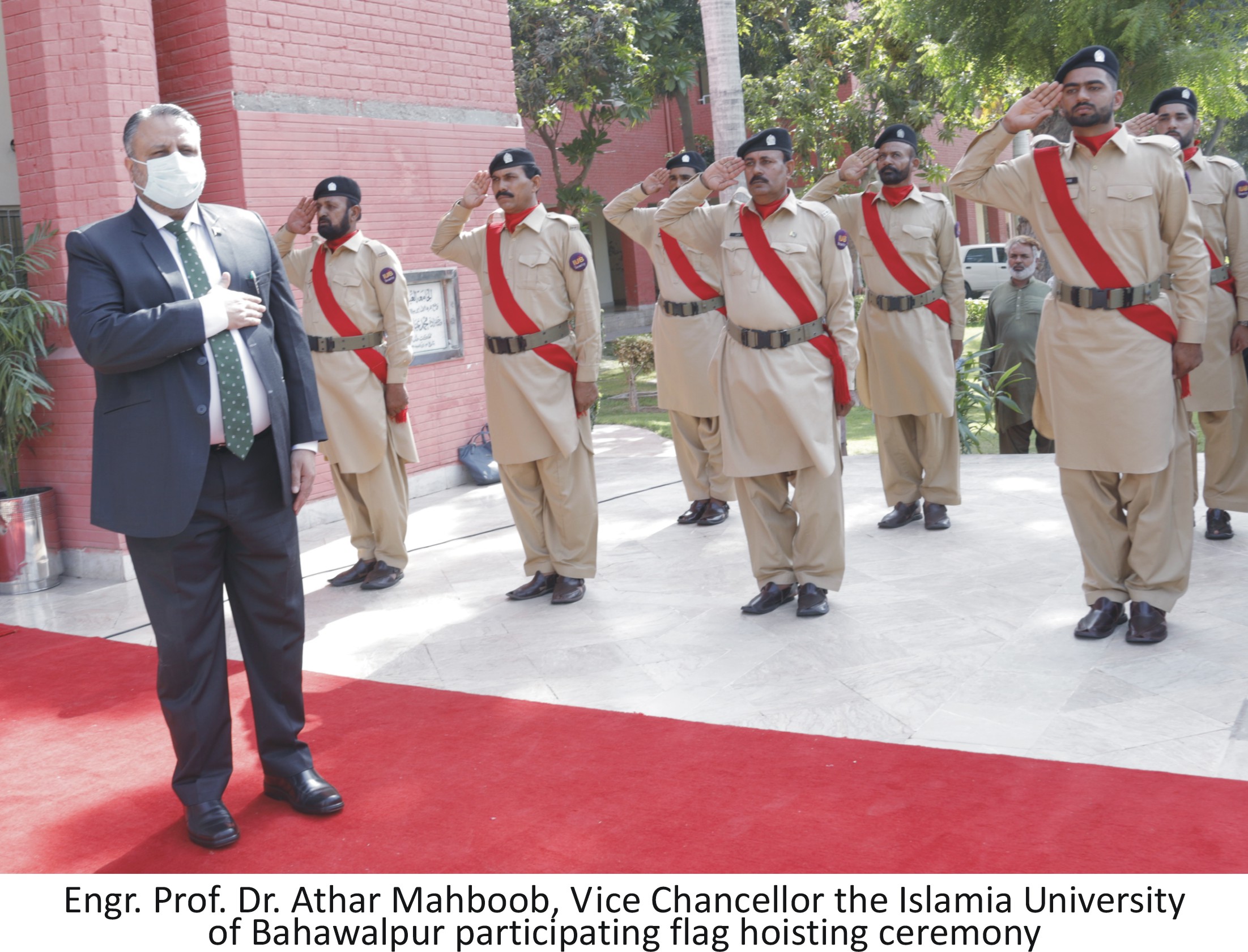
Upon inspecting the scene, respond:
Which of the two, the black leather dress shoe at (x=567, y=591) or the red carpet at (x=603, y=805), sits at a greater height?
the black leather dress shoe at (x=567, y=591)

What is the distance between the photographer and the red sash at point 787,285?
521 centimetres

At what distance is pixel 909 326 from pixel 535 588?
2.53 meters

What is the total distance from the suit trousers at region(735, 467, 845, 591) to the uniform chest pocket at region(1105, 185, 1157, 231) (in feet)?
4.98

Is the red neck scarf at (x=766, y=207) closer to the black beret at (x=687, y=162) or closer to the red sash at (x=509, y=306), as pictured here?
the red sash at (x=509, y=306)

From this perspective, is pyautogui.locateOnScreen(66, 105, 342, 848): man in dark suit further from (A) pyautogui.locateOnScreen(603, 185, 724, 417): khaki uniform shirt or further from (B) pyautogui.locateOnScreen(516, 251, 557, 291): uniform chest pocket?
(A) pyautogui.locateOnScreen(603, 185, 724, 417): khaki uniform shirt

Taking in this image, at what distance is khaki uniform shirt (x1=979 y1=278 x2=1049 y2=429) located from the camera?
350 inches

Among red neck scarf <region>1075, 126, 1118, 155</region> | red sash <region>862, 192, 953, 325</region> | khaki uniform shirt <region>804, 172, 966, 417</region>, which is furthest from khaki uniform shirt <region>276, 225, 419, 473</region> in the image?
red neck scarf <region>1075, 126, 1118, 155</region>

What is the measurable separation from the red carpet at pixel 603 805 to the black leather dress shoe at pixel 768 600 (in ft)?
4.20

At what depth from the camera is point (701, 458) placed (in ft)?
24.6

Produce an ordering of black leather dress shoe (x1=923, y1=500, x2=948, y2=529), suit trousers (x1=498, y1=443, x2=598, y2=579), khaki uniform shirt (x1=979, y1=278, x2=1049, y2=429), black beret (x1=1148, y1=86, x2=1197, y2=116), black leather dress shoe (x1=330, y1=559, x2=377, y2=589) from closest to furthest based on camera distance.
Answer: black beret (x1=1148, y1=86, x2=1197, y2=116) < suit trousers (x1=498, y1=443, x2=598, y2=579) < black leather dress shoe (x1=330, y1=559, x2=377, y2=589) < black leather dress shoe (x1=923, y1=500, x2=948, y2=529) < khaki uniform shirt (x1=979, y1=278, x2=1049, y2=429)

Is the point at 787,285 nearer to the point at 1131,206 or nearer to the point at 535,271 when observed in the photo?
the point at 535,271

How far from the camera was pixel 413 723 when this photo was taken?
4398 mm

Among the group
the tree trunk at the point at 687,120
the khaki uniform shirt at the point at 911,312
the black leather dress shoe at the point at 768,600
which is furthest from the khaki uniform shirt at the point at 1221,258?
the tree trunk at the point at 687,120

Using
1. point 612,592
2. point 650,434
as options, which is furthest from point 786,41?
point 612,592
